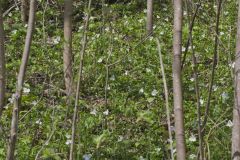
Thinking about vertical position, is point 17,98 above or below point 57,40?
below

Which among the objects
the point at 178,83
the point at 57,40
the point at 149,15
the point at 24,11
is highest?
the point at 24,11

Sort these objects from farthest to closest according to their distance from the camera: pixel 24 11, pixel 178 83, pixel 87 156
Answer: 1. pixel 24 11
2. pixel 87 156
3. pixel 178 83

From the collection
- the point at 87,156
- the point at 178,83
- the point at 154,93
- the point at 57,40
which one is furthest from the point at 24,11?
the point at 178,83

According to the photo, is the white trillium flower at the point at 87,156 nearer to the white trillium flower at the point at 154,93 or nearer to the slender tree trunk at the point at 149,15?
the white trillium flower at the point at 154,93

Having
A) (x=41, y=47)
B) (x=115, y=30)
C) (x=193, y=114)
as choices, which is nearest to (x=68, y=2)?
(x=193, y=114)

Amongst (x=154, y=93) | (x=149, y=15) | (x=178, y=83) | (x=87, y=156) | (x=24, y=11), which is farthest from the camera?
(x=24, y=11)

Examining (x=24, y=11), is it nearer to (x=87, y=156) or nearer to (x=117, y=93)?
(x=117, y=93)

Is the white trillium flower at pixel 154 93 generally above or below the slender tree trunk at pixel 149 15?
below

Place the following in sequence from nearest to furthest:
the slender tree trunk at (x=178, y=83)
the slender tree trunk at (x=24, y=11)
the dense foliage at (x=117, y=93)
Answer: the slender tree trunk at (x=178, y=83), the dense foliage at (x=117, y=93), the slender tree trunk at (x=24, y=11)

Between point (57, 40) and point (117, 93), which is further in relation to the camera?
point (57, 40)

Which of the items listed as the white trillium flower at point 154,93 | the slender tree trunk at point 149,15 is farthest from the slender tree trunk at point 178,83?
the slender tree trunk at point 149,15

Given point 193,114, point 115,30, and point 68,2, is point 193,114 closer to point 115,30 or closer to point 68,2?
point 68,2

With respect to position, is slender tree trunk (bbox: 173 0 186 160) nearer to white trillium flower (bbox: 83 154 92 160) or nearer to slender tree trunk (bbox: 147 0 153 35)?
white trillium flower (bbox: 83 154 92 160)

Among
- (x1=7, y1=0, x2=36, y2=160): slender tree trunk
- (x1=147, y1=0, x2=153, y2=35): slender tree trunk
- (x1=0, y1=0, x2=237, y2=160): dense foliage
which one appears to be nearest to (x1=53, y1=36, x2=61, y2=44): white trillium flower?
(x1=0, y1=0, x2=237, y2=160): dense foliage
